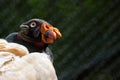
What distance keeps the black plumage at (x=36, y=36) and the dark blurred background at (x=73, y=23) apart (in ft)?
3.97

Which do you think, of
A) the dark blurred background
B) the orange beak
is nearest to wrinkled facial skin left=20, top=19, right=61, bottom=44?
the orange beak

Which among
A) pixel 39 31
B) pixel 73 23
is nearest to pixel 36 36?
pixel 39 31

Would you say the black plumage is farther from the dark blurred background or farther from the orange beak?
the dark blurred background

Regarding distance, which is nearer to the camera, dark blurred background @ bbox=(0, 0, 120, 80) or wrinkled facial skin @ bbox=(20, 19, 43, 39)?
wrinkled facial skin @ bbox=(20, 19, 43, 39)

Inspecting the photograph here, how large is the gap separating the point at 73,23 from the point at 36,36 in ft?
4.37

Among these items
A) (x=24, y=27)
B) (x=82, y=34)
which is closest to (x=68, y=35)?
(x=82, y=34)

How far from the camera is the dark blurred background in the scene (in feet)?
16.2

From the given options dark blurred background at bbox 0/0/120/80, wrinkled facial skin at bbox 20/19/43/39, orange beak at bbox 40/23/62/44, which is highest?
dark blurred background at bbox 0/0/120/80

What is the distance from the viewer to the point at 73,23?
16.4 ft

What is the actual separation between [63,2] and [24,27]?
136 cm

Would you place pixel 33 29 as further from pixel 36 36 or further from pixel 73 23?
pixel 73 23

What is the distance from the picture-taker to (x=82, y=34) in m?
4.99

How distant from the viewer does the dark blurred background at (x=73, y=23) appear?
4938 mm

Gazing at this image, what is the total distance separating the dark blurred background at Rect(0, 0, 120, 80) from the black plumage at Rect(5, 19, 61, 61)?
3.97 feet
